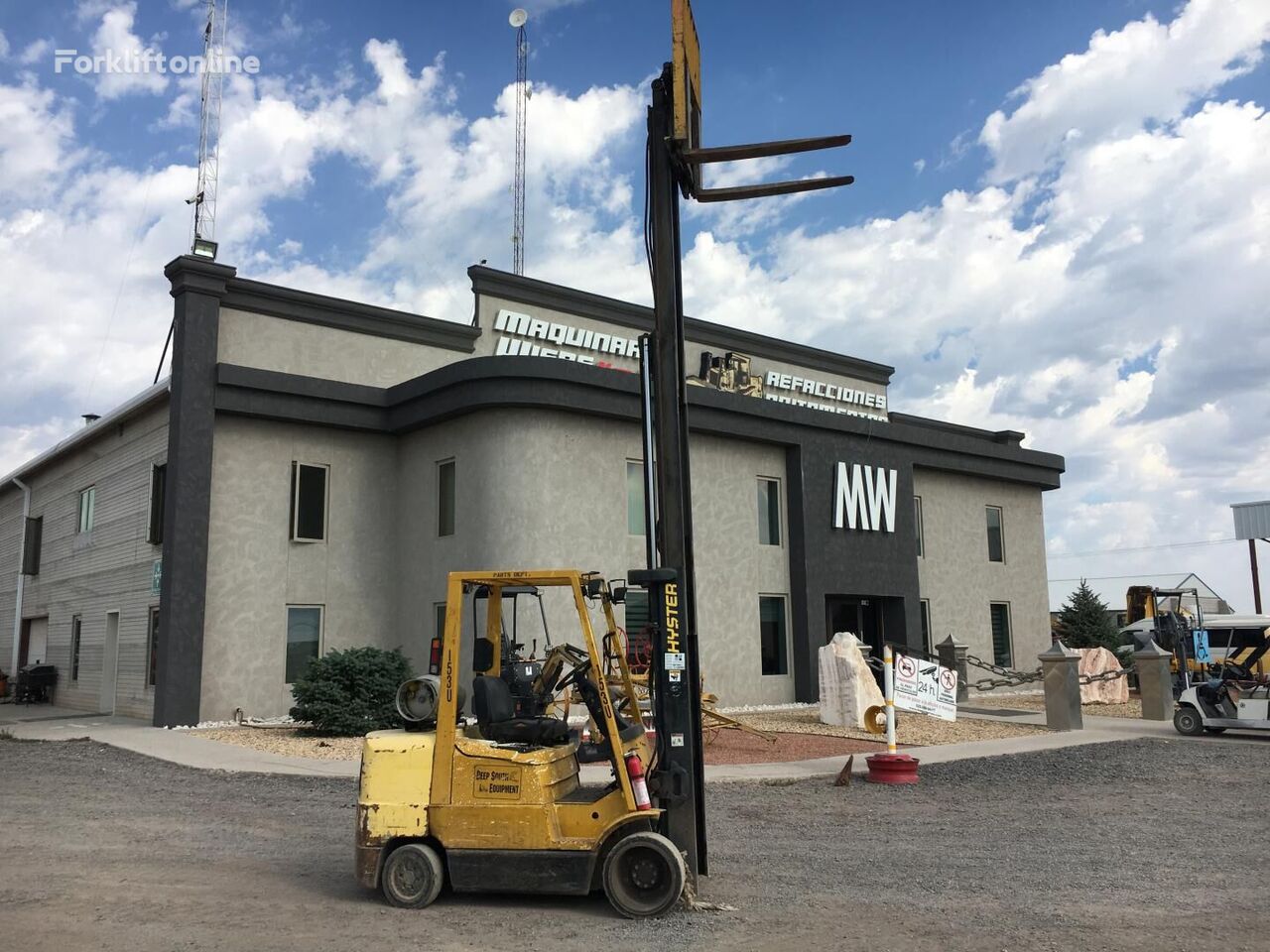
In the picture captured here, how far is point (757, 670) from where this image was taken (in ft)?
73.4

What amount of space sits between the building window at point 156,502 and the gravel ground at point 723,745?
14.9 ft

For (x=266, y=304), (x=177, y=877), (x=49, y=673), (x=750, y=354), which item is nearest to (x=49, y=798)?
(x=177, y=877)

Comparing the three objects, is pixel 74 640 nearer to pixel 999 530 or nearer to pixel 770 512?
pixel 770 512

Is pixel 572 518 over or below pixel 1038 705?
over

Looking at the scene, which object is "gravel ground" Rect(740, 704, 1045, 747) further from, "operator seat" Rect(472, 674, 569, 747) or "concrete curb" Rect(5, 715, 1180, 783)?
"operator seat" Rect(472, 674, 569, 747)

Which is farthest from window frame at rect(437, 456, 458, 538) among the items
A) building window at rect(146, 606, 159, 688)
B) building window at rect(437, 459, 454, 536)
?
building window at rect(146, 606, 159, 688)

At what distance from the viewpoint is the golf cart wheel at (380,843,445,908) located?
7152mm

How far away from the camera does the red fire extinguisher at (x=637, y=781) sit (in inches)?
275

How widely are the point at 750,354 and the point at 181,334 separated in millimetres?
15414

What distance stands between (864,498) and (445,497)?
398 inches

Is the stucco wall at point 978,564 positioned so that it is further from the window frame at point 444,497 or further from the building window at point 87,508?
the building window at point 87,508

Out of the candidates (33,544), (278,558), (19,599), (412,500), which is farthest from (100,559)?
(412,500)

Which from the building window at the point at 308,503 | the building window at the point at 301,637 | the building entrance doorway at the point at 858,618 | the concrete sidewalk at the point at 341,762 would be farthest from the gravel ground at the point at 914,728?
the building window at the point at 308,503

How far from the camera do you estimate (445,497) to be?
2072cm
